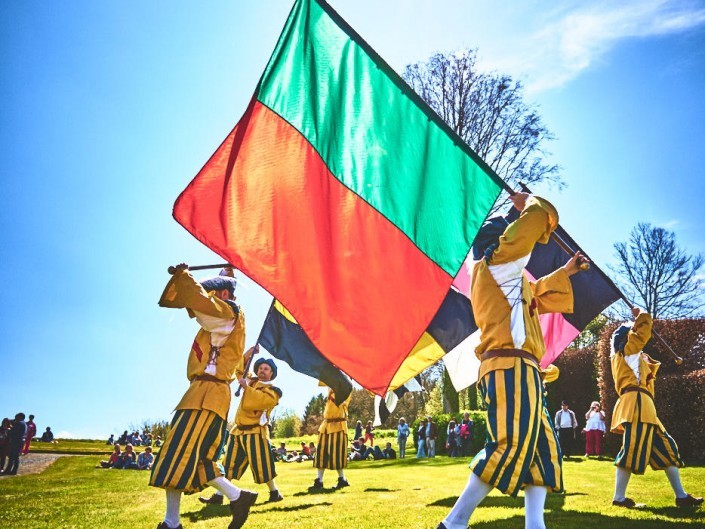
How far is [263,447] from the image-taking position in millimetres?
7914

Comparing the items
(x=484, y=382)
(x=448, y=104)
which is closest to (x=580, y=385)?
(x=448, y=104)

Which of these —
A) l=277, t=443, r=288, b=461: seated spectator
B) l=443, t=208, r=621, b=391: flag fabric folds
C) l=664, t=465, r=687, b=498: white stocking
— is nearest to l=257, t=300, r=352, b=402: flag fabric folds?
l=443, t=208, r=621, b=391: flag fabric folds

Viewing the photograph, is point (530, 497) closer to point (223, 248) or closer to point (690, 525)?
point (690, 525)

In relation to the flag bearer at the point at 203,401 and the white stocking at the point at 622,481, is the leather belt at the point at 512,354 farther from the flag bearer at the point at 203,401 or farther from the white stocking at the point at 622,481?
the white stocking at the point at 622,481

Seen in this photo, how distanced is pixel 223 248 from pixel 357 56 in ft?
6.21

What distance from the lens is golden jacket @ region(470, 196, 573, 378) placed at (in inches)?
156

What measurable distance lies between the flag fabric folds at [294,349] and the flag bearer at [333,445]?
2792 mm

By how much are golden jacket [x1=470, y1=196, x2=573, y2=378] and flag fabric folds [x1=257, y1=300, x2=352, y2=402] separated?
293cm

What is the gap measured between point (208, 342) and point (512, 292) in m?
2.72

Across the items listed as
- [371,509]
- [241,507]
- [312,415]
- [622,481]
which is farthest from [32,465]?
[312,415]

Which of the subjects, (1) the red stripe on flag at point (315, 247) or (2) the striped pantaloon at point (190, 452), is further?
(2) the striped pantaloon at point (190, 452)

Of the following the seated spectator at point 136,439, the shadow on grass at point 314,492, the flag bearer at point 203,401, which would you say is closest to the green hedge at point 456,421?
the shadow on grass at point 314,492

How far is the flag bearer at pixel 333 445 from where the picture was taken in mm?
9531

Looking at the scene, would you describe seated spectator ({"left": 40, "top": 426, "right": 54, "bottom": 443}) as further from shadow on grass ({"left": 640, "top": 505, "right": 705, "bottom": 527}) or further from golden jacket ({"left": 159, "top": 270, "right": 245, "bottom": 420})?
shadow on grass ({"left": 640, "top": 505, "right": 705, "bottom": 527})
